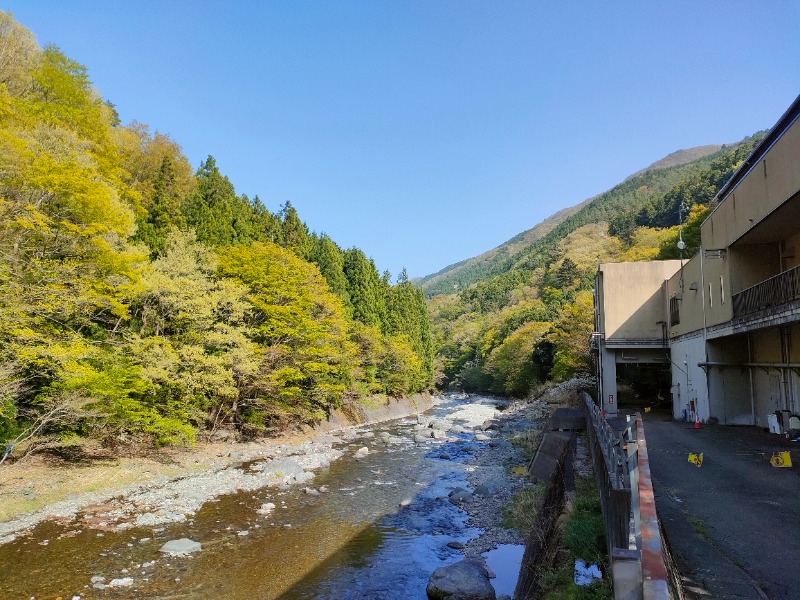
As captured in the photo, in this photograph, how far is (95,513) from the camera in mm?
12898

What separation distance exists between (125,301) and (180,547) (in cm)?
1097

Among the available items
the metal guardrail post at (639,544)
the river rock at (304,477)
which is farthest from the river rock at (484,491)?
the metal guardrail post at (639,544)

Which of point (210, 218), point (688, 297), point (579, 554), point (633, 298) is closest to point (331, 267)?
point (210, 218)

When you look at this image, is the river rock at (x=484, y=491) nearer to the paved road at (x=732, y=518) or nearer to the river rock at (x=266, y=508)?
the paved road at (x=732, y=518)

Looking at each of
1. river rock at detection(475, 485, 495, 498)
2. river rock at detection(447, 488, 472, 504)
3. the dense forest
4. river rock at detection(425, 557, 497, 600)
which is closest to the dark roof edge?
river rock at detection(425, 557, 497, 600)

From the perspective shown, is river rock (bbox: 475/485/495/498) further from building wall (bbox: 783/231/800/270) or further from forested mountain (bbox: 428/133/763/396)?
forested mountain (bbox: 428/133/763/396)

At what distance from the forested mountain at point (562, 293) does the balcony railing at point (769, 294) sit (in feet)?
30.9

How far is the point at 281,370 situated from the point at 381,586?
15476mm

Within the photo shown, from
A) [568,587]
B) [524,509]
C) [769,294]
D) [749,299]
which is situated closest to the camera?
[568,587]

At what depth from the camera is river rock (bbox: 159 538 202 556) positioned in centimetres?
1048

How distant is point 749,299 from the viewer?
14.2 m

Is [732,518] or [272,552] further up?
[732,518]

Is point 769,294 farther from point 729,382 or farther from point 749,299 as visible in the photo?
point 729,382

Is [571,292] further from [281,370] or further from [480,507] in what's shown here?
[480,507]
